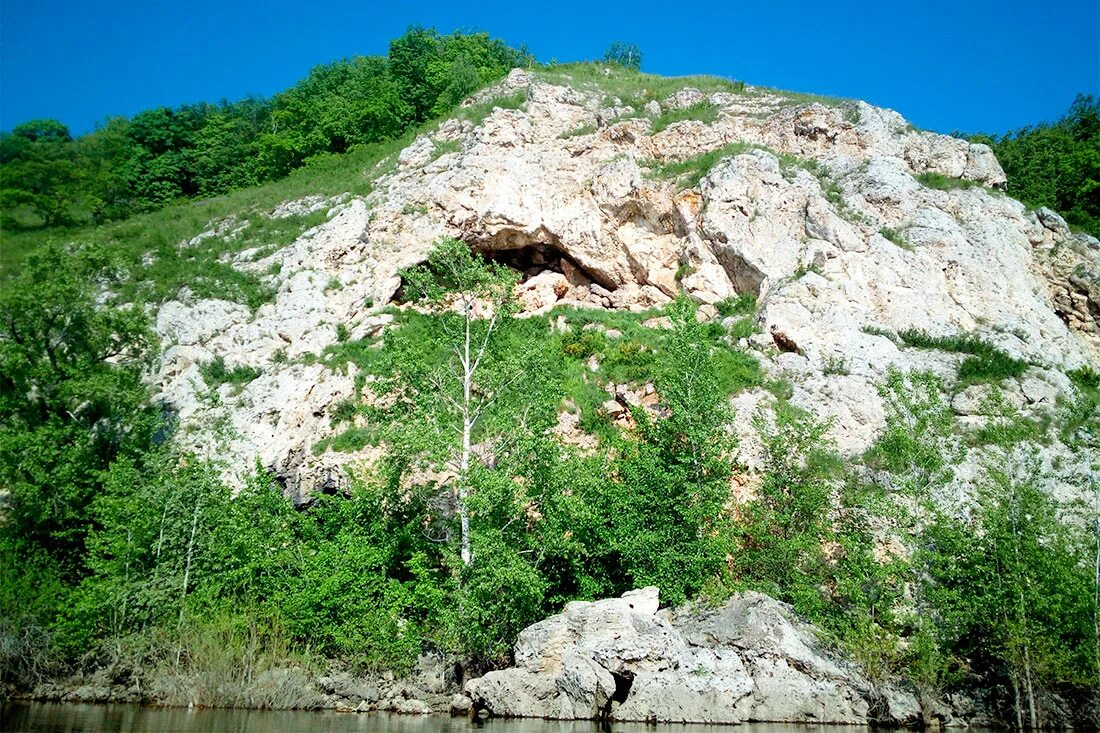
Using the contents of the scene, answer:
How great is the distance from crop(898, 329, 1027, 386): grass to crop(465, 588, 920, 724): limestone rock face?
1627 centimetres

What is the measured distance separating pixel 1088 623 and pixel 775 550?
8269 millimetres

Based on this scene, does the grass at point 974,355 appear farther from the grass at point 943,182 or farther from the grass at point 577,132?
the grass at point 577,132

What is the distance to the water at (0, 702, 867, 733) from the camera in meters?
15.5

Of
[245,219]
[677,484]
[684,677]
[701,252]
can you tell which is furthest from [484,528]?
[245,219]

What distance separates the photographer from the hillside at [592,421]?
21.8 meters

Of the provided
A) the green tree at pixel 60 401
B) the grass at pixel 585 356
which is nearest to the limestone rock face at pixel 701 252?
the grass at pixel 585 356

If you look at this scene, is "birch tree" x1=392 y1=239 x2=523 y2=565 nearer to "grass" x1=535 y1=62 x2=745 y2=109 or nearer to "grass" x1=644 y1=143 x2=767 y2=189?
"grass" x1=644 y1=143 x2=767 y2=189

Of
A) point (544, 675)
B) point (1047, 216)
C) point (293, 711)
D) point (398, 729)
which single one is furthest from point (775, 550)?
point (1047, 216)

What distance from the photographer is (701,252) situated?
39.6 metres

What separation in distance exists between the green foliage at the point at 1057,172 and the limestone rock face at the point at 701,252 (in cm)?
770

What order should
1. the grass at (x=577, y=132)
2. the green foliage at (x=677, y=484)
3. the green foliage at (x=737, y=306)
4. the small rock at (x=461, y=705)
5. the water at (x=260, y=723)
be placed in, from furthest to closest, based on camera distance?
the grass at (x=577, y=132), the green foliage at (x=737, y=306), the green foliage at (x=677, y=484), the small rock at (x=461, y=705), the water at (x=260, y=723)

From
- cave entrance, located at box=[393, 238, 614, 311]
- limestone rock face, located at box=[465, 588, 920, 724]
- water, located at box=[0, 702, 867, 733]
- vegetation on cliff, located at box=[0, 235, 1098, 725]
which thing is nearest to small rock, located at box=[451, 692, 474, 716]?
limestone rock face, located at box=[465, 588, 920, 724]

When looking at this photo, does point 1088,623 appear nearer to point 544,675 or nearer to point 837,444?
point 837,444

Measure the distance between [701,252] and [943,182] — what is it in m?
13.8
